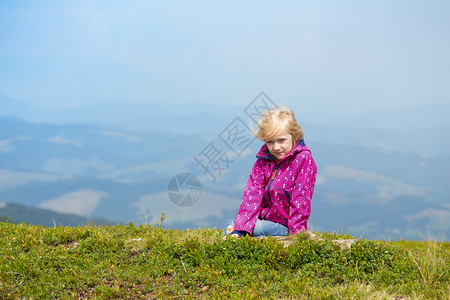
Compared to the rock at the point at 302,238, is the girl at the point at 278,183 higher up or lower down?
higher up

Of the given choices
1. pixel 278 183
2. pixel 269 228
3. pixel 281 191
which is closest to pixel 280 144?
pixel 278 183

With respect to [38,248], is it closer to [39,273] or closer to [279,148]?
[39,273]

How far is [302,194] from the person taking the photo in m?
8.16

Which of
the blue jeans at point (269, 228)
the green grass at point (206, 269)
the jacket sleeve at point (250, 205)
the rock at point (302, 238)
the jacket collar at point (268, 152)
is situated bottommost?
the green grass at point (206, 269)

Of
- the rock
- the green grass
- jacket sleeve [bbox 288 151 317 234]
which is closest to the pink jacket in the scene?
jacket sleeve [bbox 288 151 317 234]

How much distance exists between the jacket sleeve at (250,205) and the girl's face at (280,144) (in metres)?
0.54

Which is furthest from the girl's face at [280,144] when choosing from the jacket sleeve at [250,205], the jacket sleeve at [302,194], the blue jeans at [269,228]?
the blue jeans at [269,228]

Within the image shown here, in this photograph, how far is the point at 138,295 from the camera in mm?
6887

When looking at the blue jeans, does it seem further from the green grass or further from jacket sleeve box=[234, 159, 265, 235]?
the green grass

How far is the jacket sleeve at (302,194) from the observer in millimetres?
8164

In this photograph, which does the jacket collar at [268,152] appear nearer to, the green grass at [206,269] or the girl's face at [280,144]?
the girl's face at [280,144]

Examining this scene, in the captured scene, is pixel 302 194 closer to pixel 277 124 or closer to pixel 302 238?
pixel 302 238

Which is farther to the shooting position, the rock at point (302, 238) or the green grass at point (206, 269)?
the rock at point (302, 238)

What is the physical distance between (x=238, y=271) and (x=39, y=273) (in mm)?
3141
